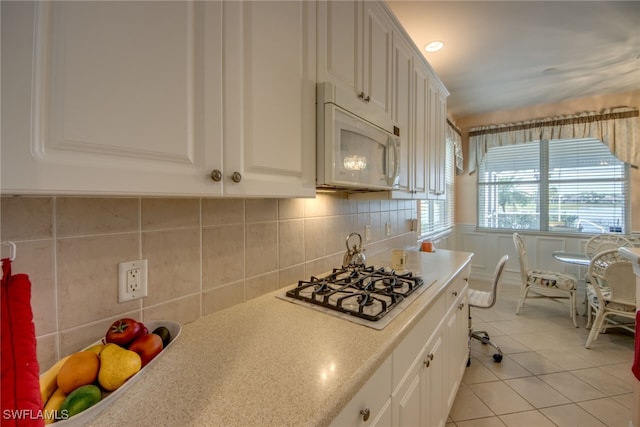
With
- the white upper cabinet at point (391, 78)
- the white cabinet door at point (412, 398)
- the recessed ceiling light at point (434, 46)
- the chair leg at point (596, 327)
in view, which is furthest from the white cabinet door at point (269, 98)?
the chair leg at point (596, 327)

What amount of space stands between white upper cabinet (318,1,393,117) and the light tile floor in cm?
198

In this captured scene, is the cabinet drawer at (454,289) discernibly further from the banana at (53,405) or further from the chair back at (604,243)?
the chair back at (604,243)

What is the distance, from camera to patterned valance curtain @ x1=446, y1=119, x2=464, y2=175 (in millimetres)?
3979

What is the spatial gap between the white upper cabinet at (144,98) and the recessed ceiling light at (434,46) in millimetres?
2006

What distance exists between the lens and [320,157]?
103cm

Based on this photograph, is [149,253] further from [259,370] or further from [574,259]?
[574,259]

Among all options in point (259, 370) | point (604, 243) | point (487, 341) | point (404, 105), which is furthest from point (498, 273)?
point (259, 370)

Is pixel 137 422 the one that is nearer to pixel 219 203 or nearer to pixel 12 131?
pixel 12 131

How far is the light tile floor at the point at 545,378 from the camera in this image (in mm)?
1724

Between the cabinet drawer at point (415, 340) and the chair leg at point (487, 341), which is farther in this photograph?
the chair leg at point (487, 341)

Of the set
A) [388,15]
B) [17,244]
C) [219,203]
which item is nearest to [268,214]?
[219,203]

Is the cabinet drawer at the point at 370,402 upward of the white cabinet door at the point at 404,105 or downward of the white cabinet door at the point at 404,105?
downward

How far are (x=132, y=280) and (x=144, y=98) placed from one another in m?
0.53

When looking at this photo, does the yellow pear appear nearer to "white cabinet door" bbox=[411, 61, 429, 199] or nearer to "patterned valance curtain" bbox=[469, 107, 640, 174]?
"white cabinet door" bbox=[411, 61, 429, 199]
